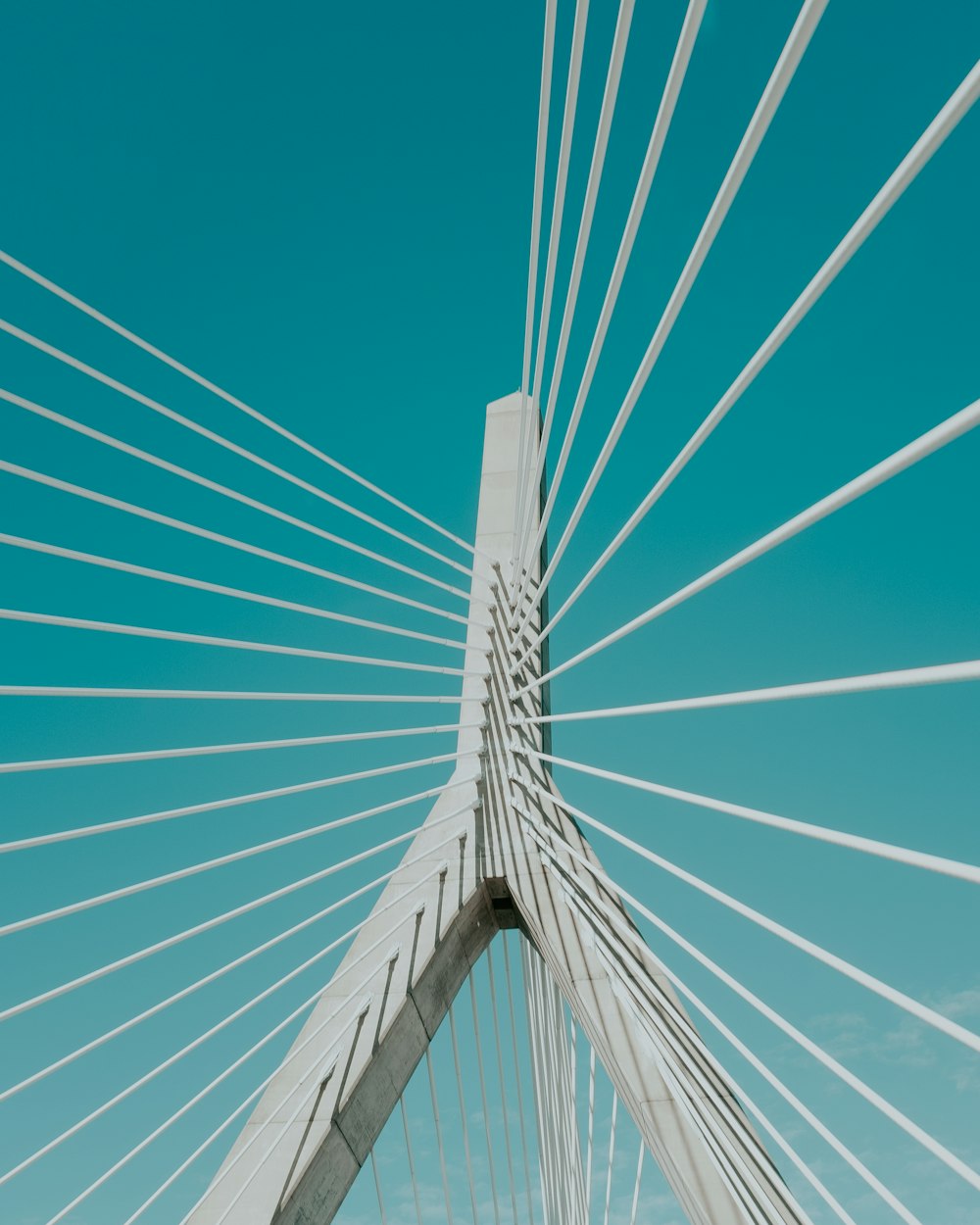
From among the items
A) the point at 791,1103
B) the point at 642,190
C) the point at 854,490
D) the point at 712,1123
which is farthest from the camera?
the point at 712,1123

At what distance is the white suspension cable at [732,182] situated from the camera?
2.36 m

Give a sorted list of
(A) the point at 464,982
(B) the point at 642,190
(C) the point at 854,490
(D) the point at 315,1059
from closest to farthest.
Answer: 1. (C) the point at 854,490
2. (B) the point at 642,190
3. (D) the point at 315,1059
4. (A) the point at 464,982

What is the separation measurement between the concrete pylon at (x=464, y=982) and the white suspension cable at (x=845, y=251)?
4293 mm

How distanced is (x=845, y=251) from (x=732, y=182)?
19.8 inches

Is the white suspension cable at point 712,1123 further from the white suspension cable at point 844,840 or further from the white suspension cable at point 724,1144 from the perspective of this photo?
the white suspension cable at point 844,840

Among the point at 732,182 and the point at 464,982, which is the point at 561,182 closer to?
the point at 732,182

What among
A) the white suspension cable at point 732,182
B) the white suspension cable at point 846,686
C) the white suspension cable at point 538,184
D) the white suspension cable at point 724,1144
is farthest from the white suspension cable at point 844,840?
the white suspension cable at point 724,1144

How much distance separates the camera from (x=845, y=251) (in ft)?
8.02

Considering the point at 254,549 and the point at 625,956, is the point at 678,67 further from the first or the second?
the point at 625,956

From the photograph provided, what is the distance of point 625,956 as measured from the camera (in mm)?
7371

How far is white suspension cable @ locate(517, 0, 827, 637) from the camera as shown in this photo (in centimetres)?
236

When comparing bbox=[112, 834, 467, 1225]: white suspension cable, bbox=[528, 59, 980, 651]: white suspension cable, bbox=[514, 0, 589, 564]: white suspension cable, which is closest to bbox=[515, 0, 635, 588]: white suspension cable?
bbox=[514, 0, 589, 564]: white suspension cable

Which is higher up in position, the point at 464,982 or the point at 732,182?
the point at 732,182

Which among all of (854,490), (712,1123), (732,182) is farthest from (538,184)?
(712,1123)
